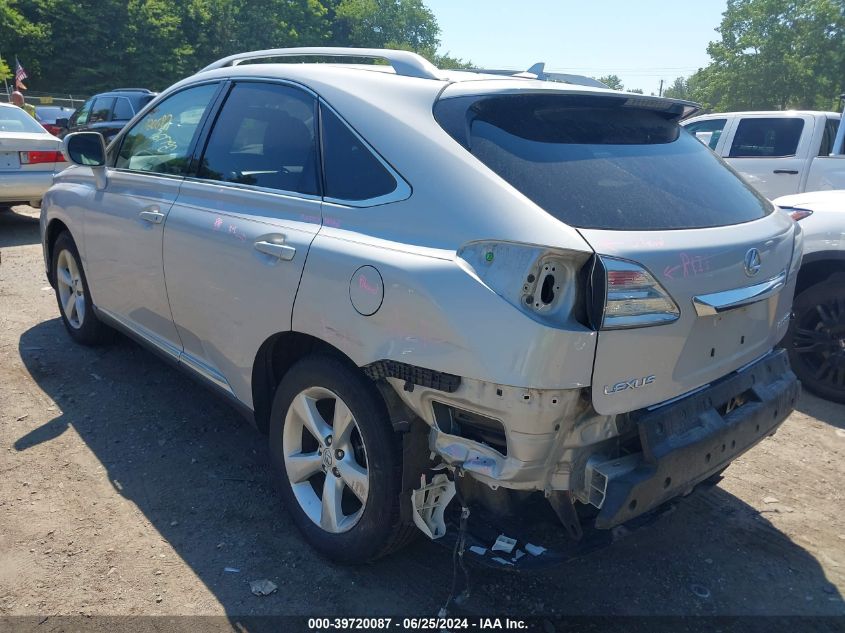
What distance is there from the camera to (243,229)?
2.83 m

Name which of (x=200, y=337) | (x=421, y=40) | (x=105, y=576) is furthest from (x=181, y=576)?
(x=421, y=40)

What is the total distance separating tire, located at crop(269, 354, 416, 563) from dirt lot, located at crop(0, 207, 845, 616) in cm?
19

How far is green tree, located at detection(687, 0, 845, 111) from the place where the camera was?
37.3 metres

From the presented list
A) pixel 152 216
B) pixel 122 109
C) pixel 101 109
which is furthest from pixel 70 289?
pixel 101 109

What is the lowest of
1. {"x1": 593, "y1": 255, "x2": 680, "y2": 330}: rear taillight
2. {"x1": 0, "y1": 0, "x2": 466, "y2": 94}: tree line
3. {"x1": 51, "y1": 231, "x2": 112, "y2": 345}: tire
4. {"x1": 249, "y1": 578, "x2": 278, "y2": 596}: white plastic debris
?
{"x1": 249, "y1": 578, "x2": 278, "y2": 596}: white plastic debris

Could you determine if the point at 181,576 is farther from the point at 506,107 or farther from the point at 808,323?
the point at 808,323

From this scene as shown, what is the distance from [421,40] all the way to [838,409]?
88.2 metres

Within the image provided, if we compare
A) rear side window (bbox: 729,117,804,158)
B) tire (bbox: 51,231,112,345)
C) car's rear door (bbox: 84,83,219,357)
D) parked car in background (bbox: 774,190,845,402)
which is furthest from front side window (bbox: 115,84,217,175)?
rear side window (bbox: 729,117,804,158)

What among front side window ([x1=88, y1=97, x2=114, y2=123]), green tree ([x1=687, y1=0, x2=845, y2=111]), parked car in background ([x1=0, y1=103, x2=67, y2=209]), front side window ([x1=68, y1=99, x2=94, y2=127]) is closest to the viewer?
parked car in background ([x1=0, y1=103, x2=67, y2=209])

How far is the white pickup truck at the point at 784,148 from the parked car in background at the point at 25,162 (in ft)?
28.0

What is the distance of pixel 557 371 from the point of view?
74.6 inches

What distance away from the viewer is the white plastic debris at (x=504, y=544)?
2.18m

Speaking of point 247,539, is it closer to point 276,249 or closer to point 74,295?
point 276,249

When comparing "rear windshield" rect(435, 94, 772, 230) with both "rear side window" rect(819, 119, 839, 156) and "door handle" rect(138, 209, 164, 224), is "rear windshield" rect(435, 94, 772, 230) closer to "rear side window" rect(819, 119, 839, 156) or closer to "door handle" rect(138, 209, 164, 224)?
"door handle" rect(138, 209, 164, 224)
